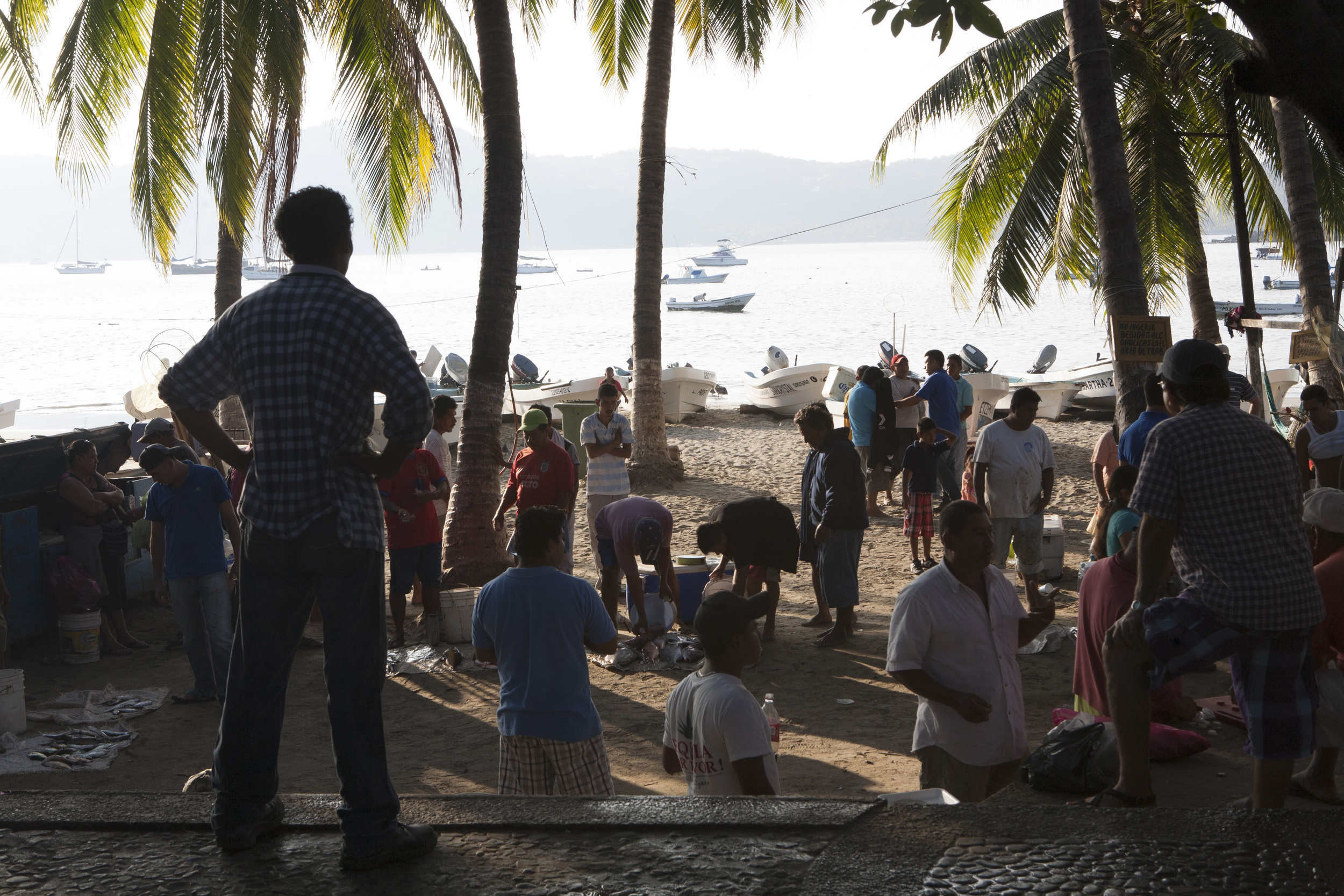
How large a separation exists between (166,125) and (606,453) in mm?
5460

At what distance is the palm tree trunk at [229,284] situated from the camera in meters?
13.0

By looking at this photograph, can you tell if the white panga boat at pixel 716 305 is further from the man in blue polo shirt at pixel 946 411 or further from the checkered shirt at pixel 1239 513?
the checkered shirt at pixel 1239 513

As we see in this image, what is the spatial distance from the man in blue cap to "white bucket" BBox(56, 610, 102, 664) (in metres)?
3.92

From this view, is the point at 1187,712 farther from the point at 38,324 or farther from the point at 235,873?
the point at 38,324

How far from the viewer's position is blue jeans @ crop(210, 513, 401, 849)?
9.19ft

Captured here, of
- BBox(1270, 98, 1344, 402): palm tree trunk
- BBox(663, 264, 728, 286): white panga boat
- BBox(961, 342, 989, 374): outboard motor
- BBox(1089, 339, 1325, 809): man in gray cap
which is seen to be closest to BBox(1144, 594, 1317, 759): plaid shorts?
BBox(1089, 339, 1325, 809): man in gray cap

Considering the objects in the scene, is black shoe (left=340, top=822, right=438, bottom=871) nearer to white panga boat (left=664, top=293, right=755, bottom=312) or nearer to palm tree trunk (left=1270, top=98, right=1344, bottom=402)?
palm tree trunk (left=1270, top=98, right=1344, bottom=402)

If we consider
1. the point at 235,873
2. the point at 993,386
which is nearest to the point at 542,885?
the point at 235,873

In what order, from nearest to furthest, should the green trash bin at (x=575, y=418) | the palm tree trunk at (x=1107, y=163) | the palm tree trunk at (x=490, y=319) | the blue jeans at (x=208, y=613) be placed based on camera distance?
1. the palm tree trunk at (x=1107, y=163)
2. the blue jeans at (x=208, y=613)
3. the palm tree trunk at (x=490, y=319)
4. the green trash bin at (x=575, y=418)

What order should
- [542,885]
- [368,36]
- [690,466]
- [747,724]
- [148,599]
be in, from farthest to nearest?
[690,466] → [368,36] → [148,599] → [747,724] → [542,885]

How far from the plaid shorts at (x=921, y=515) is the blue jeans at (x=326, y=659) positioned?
8472 mm

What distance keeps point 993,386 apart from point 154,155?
14.8 metres

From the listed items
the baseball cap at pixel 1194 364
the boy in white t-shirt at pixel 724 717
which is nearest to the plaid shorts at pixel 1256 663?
the baseball cap at pixel 1194 364

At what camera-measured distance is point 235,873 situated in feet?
9.46
